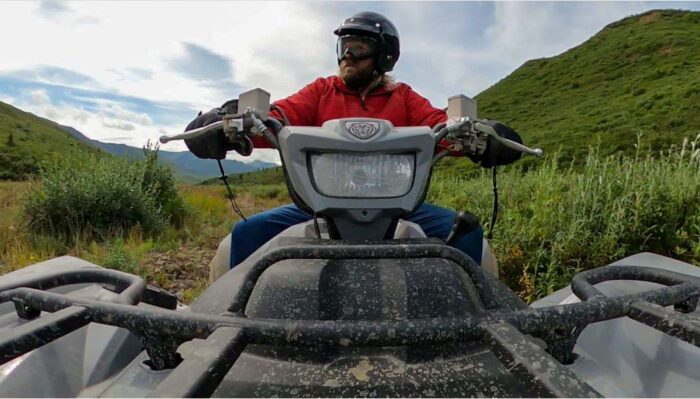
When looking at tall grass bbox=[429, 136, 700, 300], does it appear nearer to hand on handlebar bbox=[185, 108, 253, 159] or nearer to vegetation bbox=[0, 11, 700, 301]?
vegetation bbox=[0, 11, 700, 301]

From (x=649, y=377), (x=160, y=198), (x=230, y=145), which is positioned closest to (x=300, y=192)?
(x=230, y=145)

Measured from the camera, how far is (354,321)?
36.5 inches

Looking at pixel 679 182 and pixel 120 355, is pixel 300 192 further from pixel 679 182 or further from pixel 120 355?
pixel 679 182

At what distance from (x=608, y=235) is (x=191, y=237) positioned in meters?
5.88

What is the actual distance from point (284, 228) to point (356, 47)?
0.87 meters

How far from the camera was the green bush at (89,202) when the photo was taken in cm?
703

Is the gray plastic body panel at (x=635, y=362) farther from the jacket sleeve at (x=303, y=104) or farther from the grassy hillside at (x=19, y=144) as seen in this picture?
the grassy hillside at (x=19, y=144)

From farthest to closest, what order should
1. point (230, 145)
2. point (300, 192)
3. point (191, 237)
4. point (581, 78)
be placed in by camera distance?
point (581, 78) → point (191, 237) → point (230, 145) → point (300, 192)

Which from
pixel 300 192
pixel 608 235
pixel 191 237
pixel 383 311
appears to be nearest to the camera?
pixel 383 311

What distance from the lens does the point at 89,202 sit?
718cm

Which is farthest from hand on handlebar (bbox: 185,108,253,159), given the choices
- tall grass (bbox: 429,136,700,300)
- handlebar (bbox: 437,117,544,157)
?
tall grass (bbox: 429,136,700,300)

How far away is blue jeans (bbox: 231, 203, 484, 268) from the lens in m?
1.99

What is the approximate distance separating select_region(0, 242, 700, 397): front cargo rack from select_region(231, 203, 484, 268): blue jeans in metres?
0.84

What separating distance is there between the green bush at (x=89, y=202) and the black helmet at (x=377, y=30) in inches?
226
